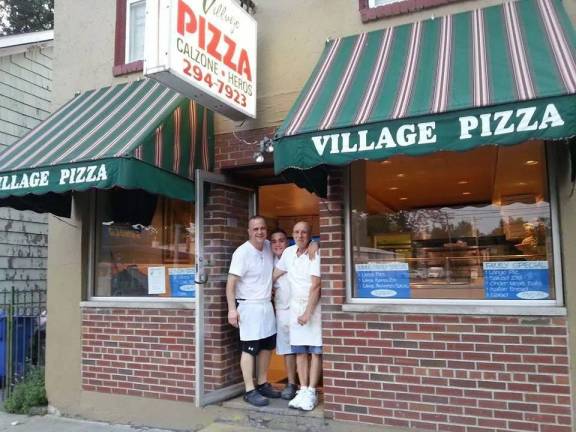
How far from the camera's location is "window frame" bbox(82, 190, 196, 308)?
575cm

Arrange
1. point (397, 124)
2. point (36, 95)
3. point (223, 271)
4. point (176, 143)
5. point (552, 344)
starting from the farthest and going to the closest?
point (36, 95) < point (223, 271) < point (176, 143) < point (552, 344) < point (397, 124)

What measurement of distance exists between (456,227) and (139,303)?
11.2 feet

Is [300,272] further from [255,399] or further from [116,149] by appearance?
[116,149]

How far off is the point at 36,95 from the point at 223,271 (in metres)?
6.16

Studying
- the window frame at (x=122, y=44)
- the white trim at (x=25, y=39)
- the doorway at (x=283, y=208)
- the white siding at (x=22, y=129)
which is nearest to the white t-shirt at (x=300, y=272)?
the doorway at (x=283, y=208)

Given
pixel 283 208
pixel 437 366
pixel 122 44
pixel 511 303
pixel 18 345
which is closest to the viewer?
pixel 511 303

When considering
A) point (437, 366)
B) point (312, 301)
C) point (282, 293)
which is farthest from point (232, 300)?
point (437, 366)

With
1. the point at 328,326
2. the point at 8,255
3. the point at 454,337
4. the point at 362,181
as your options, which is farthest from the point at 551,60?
the point at 8,255

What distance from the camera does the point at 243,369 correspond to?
5355 millimetres

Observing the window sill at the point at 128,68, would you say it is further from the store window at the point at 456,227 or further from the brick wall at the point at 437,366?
the store window at the point at 456,227

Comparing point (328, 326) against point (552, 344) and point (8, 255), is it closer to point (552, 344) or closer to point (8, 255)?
point (552, 344)

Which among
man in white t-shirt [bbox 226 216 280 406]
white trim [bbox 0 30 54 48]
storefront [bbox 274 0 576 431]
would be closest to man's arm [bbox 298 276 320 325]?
storefront [bbox 274 0 576 431]

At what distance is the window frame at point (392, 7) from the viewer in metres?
5.00

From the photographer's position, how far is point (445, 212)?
4984 millimetres
